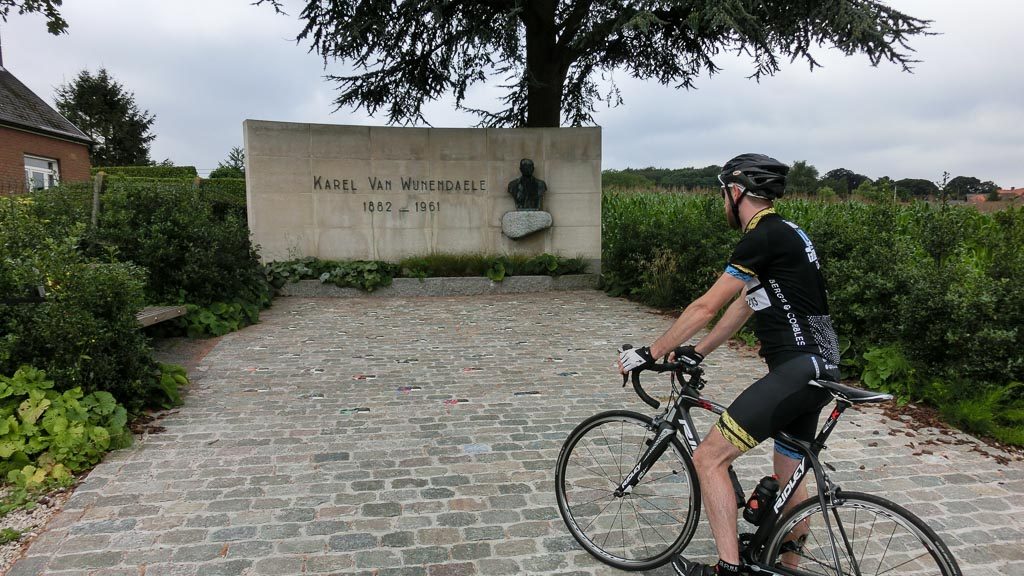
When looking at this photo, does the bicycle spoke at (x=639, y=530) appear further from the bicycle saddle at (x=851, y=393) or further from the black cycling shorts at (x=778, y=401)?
the bicycle saddle at (x=851, y=393)

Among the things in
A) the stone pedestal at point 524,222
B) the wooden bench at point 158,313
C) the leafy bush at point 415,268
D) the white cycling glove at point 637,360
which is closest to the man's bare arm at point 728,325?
the white cycling glove at point 637,360

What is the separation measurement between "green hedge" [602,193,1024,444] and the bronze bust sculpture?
610 cm

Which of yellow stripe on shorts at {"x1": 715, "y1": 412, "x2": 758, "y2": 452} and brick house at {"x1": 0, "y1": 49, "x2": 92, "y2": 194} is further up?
brick house at {"x1": 0, "y1": 49, "x2": 92, "y2": 194}

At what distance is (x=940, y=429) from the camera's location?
16.7 ft

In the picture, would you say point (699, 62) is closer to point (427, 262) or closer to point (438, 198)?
point (438, 198)

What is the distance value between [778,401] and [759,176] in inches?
37.5

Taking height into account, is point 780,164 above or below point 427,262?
above

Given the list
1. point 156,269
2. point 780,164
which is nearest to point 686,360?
point 780,164

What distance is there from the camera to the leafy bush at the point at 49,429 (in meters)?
4.11

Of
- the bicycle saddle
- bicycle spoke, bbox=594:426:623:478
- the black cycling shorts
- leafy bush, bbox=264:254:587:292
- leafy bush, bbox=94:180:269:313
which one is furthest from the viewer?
leafy bush, bbox=264:254:587:292

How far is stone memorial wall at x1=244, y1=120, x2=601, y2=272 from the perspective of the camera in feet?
42.1

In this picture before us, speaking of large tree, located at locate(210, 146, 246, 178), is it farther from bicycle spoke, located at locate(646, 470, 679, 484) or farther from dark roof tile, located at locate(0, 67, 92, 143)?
bicycle spoke, located at locate(646, 470, 679, 484)

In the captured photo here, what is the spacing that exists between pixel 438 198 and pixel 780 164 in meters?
11.3

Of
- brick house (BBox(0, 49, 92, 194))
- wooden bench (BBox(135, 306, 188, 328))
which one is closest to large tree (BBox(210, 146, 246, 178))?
brick house (BBox(0, 49, 92, 194))
